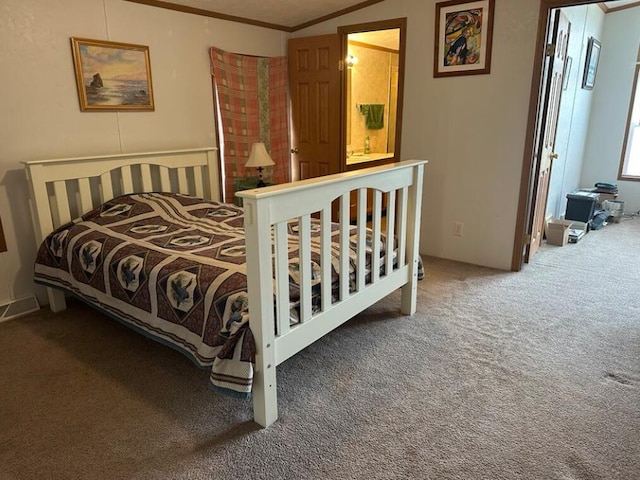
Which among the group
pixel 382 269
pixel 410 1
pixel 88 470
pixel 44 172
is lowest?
pixel 88 470

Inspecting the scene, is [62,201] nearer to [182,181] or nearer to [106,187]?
[106,187]

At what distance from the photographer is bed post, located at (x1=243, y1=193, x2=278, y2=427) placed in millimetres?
1567

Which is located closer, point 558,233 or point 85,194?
point 85,194

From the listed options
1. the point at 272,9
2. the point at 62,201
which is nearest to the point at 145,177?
the point at 62,201

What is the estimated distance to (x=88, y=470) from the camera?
1597 millimetres

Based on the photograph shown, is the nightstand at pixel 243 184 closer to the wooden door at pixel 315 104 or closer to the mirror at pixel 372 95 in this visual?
the wooden door at pixel 315 104

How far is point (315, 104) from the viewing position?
4250 millimetres

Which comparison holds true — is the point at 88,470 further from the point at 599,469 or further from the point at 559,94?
the point at 559,94

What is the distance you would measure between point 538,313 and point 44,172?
3.16 meters

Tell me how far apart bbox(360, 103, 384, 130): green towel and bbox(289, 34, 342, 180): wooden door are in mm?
1486

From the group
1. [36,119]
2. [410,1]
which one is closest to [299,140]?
[410,1]

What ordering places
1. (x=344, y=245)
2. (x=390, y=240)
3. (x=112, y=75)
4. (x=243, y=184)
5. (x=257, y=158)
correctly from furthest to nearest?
(x=243, y=184) < (x=257, y=158) < (x=112, y=75) < (x=390, y=240) < (x=344, y=245)

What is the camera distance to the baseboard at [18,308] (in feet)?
9.18

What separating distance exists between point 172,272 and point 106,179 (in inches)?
55.2
